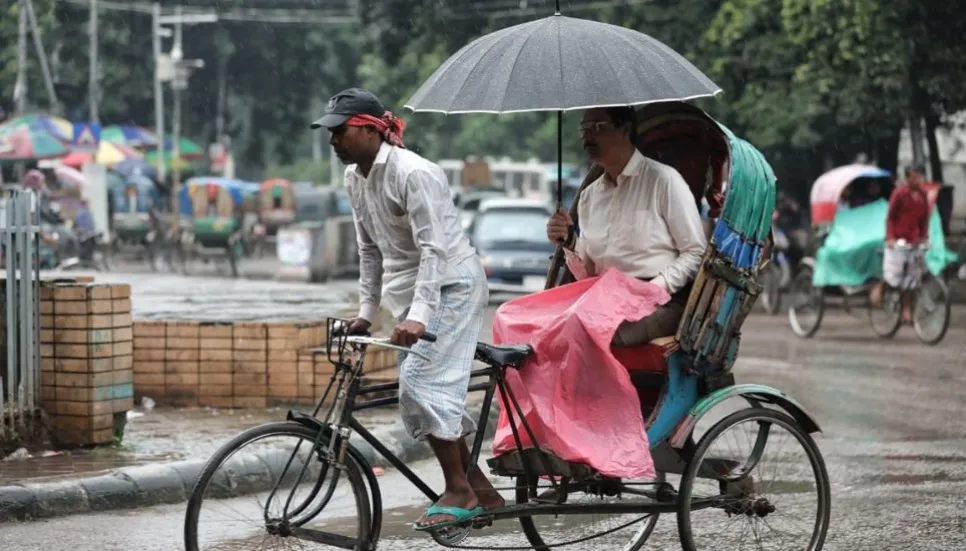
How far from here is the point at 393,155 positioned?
517cm

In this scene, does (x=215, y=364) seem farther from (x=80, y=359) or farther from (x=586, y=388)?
(x=586, y=388)

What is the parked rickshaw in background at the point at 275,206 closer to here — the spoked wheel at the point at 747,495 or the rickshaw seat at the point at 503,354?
the spoked wheel at the point at 747,495

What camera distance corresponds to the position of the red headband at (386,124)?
201 inches

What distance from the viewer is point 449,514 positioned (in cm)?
517

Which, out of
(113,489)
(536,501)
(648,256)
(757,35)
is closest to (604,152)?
(648,256)

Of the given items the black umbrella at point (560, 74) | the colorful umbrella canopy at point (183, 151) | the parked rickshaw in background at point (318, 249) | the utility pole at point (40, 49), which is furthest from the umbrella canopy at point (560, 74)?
the colorful umbrella canopy at point (183, 151)

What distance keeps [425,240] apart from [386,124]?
0.42 metres

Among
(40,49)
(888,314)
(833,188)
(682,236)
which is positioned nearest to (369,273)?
(682,236)

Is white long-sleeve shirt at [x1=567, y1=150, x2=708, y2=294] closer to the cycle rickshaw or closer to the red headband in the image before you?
the cycle rickshaw

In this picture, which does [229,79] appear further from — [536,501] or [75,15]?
[536,501]

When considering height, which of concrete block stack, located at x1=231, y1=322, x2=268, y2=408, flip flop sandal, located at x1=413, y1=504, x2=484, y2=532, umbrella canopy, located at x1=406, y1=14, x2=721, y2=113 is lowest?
concrete block stack, located at x1=231, y1=322, x2=268, y2=408

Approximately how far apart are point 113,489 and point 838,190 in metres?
12.1

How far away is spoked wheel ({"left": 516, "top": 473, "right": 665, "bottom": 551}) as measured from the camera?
561 centimetres

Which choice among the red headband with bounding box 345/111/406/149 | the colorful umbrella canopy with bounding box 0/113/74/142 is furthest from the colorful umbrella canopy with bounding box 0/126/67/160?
the red headband with bounding box 345/111/406/149
